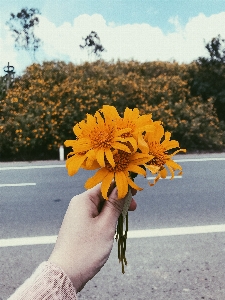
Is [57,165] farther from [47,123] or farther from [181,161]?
[181,161]

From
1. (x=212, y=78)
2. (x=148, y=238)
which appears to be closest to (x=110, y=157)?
(x=148, y=238)

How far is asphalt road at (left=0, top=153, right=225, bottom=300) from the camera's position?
10.5 ft

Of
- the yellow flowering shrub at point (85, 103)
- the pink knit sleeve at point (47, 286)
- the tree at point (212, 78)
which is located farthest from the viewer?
the tree at point (212, 78)

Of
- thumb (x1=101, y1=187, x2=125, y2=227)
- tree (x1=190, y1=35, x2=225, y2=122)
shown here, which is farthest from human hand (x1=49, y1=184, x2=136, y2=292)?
tree (x1=190, y1=35, x2=225, y2=122)

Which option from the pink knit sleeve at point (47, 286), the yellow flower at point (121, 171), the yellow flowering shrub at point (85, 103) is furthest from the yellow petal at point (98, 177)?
the yellow flowering shrub at point (85, 103)

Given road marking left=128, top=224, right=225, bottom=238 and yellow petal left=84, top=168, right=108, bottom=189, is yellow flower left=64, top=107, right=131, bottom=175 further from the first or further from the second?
road marking left=128, top=224, right=225, bottom=238

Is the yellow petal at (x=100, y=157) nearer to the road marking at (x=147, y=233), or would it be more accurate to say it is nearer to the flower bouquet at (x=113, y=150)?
the flower bouquet at (x=113, y=150)

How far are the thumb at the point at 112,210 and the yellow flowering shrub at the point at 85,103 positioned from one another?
9.11 m

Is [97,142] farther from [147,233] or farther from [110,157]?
[147,233]

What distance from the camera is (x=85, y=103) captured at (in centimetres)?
1073

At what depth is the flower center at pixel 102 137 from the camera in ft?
3.39

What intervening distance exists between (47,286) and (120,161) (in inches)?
13.7

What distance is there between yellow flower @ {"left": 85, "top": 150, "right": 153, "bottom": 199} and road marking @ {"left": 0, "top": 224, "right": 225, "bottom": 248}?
3180mm

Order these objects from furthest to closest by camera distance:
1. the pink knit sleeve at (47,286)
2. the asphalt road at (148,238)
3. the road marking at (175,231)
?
the road marking at (175,231)
the asphalt road at (148,238)
the pink knit sleeve at (47,286)
